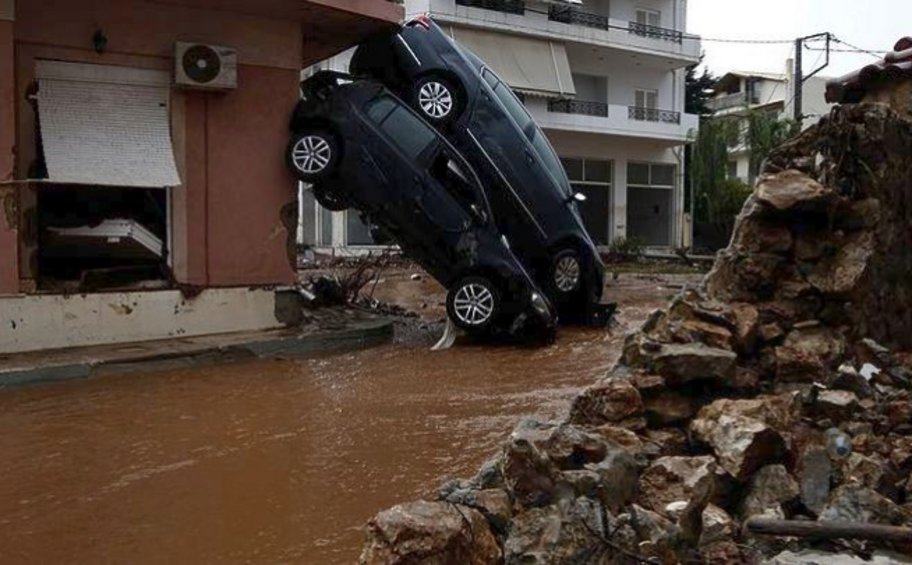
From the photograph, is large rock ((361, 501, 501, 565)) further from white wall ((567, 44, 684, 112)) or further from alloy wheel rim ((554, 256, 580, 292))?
white wall ((567, 44, 684, 112))

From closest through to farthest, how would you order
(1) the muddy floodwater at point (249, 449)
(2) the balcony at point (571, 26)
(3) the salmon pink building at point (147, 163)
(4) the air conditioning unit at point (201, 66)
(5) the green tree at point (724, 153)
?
(1) the muddy floodwater at point (249, 449), (3) the salmon pink building at point (147, 163), (4) the air conditioning unit at point (201, 66), (2) the balcony at point (571, 26), (5) the green tree at point (724, 153)

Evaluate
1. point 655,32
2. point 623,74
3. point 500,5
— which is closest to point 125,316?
point 500,5

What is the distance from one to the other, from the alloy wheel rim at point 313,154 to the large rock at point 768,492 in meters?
7.70

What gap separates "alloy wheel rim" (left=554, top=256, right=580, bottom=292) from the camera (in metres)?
12.0

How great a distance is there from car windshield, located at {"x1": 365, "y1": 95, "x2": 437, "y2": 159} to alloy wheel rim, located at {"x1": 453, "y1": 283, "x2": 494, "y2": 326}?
1.62 m

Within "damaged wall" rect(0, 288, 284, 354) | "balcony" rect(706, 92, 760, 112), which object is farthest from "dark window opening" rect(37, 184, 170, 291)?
"balcony" rect(706, 92, 760, 112)

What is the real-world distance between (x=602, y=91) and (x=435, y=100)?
22.2m

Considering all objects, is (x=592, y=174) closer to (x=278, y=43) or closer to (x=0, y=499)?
(x=278, y=43)

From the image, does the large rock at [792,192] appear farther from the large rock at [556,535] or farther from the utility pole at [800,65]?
the utility pole at [800,65]

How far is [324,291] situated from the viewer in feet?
43.6

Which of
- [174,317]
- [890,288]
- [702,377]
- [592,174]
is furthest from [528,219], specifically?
[592,174]

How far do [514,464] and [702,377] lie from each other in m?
1.43

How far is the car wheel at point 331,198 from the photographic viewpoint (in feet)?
37.0

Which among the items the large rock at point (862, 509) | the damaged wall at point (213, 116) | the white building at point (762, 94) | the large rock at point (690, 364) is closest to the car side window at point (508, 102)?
the damaged wall at point (213, 116)
